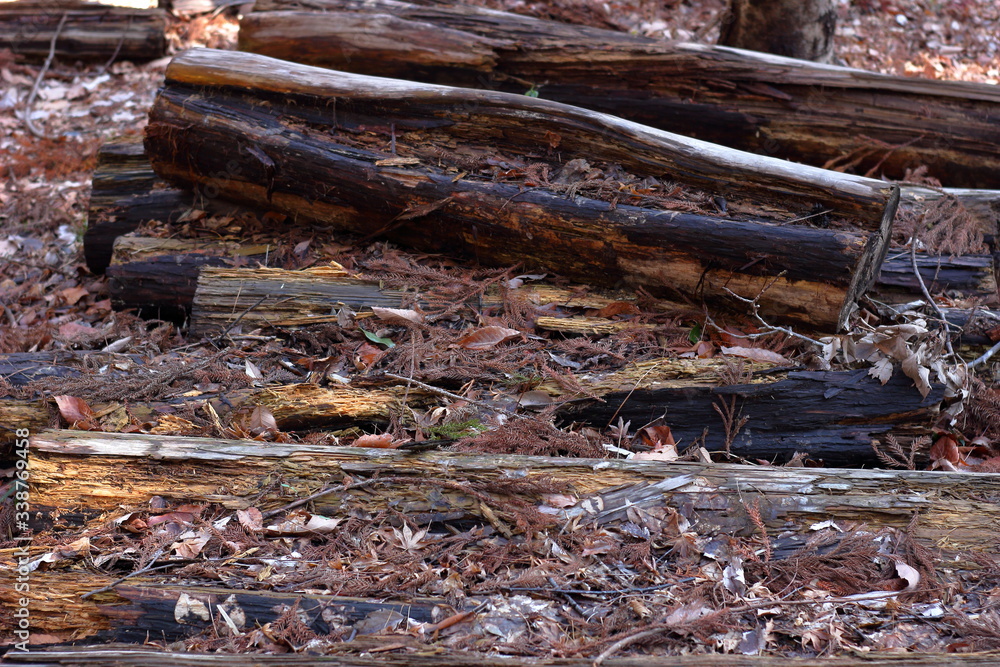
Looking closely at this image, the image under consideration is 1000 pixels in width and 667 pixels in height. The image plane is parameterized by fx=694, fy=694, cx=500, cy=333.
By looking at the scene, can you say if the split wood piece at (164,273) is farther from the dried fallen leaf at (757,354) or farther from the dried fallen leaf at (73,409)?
the dried fallen leaf at (757,354)

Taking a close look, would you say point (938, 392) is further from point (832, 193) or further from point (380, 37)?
point (380, 37)

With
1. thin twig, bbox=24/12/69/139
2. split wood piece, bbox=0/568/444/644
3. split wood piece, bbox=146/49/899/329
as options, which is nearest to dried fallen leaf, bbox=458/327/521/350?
split wood piece, bbox=146/49/899/329

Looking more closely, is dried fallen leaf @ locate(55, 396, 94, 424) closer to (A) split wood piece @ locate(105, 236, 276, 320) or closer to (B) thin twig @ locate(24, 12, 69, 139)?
(A) split wood piece @ locate(105, 236, 276, 320)

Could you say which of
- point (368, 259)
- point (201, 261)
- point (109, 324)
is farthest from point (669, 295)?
point (109, 324)

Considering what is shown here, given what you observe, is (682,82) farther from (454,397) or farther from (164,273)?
(164,273)

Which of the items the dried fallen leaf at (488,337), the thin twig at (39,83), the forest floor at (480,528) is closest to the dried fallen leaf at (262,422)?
the forest floor at (480,528)

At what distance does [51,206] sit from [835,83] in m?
6.35

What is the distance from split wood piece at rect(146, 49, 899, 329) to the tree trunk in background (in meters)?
2.65

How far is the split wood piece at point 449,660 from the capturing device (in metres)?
2.15

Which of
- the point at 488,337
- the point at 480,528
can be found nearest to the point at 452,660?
the point at 480,528

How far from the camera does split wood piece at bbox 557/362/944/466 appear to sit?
3.15 m

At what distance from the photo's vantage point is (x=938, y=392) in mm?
3119

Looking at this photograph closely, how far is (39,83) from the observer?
7480mm

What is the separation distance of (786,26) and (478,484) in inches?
205
